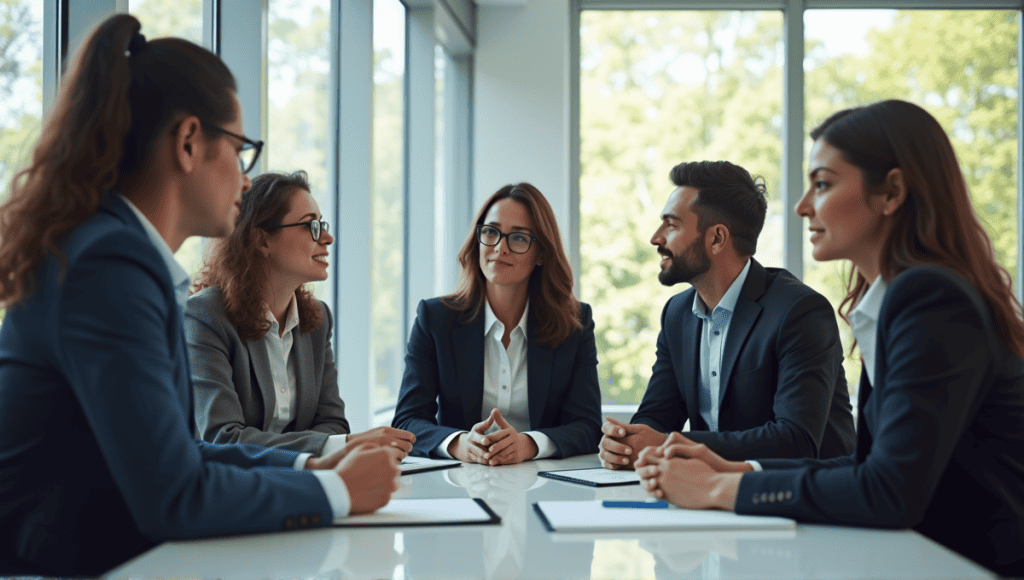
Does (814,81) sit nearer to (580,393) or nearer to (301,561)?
(580,393)

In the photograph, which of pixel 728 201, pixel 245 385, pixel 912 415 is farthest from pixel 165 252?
pixel 728 201

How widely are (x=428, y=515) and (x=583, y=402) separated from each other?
129 centimetres

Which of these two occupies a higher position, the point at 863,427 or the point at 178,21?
the point at 178,21

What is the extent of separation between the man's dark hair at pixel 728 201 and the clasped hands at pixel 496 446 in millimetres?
1021

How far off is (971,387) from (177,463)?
1289 mm

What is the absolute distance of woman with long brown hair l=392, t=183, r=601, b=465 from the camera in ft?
8.80

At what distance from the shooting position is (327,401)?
2.59 m

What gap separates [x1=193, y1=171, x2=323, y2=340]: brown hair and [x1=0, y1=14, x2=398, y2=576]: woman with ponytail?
921 millimetres

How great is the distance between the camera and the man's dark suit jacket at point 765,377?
7.35 feet

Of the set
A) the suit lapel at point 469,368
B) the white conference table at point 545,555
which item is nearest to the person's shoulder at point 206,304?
the suit lapel at point 469,368

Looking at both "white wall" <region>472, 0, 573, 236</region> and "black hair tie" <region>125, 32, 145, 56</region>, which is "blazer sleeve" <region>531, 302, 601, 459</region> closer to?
"black hair tie" <region>125, 32, 145, 56</region>

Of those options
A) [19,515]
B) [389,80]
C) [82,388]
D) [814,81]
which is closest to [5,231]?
[82,388]

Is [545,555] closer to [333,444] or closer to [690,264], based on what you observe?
[333,444]

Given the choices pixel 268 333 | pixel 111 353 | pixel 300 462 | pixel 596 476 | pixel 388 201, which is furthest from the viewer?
pixel 388 201
